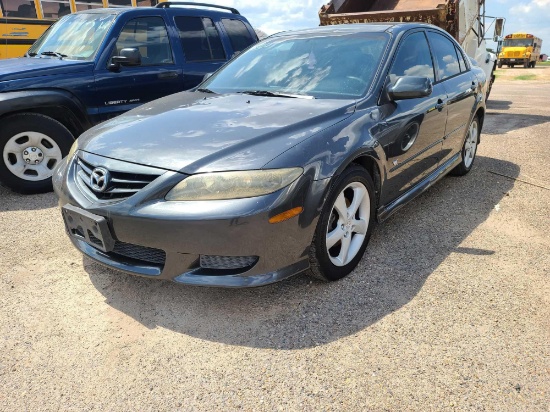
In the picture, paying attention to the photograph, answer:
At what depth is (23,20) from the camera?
8.58 metres

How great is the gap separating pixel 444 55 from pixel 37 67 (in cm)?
405

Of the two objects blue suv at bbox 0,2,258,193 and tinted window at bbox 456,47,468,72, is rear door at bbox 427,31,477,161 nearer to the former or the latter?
tinted window at bbox 456,47,468,72

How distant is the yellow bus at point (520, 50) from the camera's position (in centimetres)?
3809

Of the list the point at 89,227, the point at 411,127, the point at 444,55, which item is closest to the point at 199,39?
the point at 444,55

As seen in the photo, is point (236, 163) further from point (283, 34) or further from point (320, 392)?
point (283, 34)

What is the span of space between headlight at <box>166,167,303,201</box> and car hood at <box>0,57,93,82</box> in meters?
3.13

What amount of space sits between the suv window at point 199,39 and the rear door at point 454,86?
2.87 metres

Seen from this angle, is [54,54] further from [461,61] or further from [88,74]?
[461,61]

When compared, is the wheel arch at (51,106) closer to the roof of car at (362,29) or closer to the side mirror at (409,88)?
the roof of car at (362,29)

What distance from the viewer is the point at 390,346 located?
2.35m

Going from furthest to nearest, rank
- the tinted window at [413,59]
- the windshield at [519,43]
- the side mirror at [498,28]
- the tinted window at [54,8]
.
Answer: the windshield at [519,43] → the side mirror at [498,28] → the tinted window at [54,8] → the tinted window at [413,59]

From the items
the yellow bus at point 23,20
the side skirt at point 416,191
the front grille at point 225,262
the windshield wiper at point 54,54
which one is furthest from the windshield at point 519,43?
the front grille at point 225,262

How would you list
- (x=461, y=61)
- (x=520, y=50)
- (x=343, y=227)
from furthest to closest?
(x=520, y=50) → (x=461, y=61) → (x=343, y=227)

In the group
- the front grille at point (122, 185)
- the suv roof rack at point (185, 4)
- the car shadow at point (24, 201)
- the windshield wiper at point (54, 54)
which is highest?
the suv roof rack at point (185, 4)
